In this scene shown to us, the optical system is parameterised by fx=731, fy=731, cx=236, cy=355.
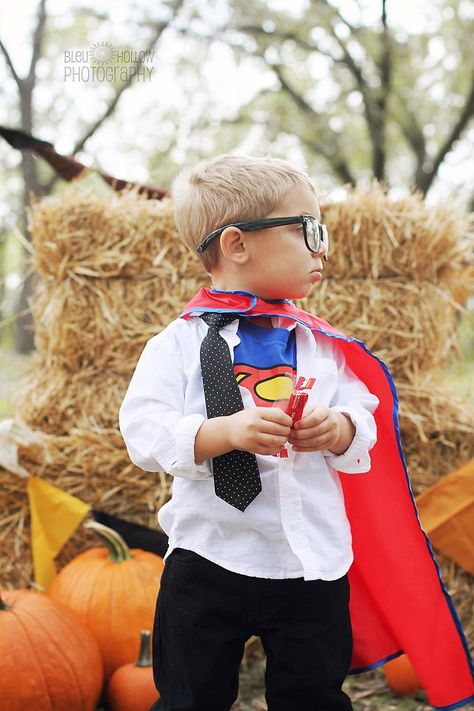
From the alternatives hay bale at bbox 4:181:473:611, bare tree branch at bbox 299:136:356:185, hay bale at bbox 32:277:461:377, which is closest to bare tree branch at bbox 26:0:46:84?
hay bale at bbox 4:181:473:611

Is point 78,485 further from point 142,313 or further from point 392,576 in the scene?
point 392,576

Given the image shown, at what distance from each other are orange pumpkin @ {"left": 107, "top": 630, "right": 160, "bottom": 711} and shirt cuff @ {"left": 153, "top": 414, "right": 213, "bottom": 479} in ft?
3.23

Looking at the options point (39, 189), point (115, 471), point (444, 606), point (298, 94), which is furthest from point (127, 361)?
point (298, 94)

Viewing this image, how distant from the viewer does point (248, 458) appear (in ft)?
5.10

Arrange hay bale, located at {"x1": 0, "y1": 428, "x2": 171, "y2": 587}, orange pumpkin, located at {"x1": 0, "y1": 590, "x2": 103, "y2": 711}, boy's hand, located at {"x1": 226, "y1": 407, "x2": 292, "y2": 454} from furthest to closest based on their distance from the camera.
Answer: hay bale, located at {"x1": 0, "y1": 428, "x2": 171, "y2": 587} < orange pumpkin, located at {"x1": 0, "y1": 590, "x2": 103, "y2": 711} < boy's hand, located at {"x1": 226, "y1": 407, "x2": 292, "y2": 454}

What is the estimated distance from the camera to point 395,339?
9.35ft

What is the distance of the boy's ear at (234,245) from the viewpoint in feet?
5.43

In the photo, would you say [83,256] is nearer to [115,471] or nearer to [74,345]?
[74,345]

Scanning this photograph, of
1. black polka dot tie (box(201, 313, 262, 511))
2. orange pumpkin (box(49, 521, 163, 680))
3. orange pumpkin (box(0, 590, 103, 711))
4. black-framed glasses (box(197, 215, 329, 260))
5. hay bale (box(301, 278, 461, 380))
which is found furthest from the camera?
hay bale (box(301, 278, 461, 380))

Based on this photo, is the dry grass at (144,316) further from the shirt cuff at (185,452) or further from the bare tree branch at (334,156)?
the bare tree branch at (334,156)

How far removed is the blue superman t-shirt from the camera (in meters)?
1.59

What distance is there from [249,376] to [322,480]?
298 mm

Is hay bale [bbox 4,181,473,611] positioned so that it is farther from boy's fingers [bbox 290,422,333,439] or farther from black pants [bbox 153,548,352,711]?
boy's fingers [bbox 290,422,333,439]

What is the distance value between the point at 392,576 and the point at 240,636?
0.47 meters
